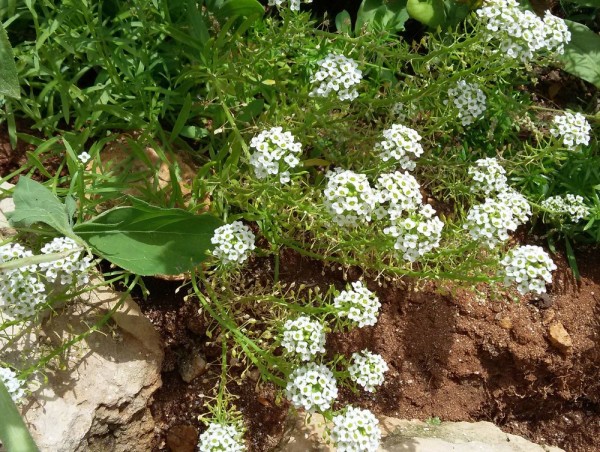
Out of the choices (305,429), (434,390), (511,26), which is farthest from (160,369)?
(511,26)

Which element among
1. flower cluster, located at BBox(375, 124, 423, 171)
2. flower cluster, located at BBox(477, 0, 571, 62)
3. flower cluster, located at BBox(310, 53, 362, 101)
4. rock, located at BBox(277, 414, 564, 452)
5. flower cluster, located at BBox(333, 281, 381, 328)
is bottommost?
rock, located at BBox(277, 414, 564, 452)

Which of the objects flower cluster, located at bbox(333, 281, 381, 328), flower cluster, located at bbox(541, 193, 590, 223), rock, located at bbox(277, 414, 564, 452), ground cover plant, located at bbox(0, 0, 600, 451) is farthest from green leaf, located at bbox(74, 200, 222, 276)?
flower cluster, located at bbox(541, 193, 590, 223)

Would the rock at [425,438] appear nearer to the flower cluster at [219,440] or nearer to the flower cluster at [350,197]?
the flower cluster at [219,440]

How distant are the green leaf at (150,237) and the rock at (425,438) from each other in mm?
1157

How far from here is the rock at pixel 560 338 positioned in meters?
4.11

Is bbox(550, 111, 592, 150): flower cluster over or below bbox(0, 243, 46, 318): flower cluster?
over

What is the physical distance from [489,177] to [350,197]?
1030 millimetres

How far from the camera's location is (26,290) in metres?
2.94

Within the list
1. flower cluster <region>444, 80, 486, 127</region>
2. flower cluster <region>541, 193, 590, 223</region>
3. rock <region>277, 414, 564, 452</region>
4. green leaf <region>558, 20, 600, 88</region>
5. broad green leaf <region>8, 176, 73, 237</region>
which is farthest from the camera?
green leaf <region>558, 20, 600, 88</region>

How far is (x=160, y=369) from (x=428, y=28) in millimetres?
2774

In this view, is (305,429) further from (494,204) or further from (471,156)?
(471,156)

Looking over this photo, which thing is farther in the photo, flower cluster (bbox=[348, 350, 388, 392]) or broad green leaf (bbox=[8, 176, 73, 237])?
flower cluster (bbox=[348, 350, 388, 392])

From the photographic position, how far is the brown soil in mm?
3830

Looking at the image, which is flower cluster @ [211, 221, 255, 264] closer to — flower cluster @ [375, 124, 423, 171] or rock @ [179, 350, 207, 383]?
flower cluster @ [375, 124, 423, 171]
